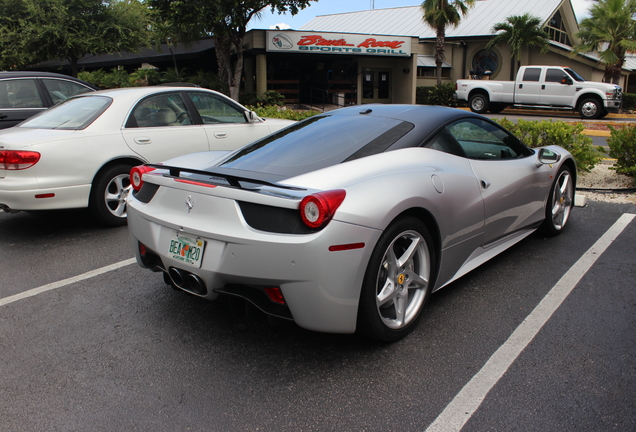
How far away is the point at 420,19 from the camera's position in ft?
127

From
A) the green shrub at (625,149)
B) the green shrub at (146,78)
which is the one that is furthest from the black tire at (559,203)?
the green shrub at (146,78)

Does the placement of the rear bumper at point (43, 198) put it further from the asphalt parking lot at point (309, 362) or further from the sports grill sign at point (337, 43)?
the sports grill sign at point (337, 43)

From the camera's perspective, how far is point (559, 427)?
2.33 metres

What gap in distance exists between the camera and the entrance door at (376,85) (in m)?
32.9

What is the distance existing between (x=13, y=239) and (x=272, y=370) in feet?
12.6

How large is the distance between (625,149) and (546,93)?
16.9 m

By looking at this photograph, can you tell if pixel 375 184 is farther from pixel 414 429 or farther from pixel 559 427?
pixel 559 427

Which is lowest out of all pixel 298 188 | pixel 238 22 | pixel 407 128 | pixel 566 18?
pixel 298 188

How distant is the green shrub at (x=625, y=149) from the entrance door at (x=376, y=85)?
26373mm

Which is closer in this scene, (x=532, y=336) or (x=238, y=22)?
(x=532, y=336)

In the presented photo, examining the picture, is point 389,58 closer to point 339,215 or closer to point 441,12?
point 441,12

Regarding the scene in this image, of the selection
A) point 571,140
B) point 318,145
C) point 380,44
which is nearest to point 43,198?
point 318,145

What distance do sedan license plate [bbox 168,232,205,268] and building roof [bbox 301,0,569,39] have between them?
32.4 meters

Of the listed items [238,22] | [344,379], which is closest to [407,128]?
[344,379]
